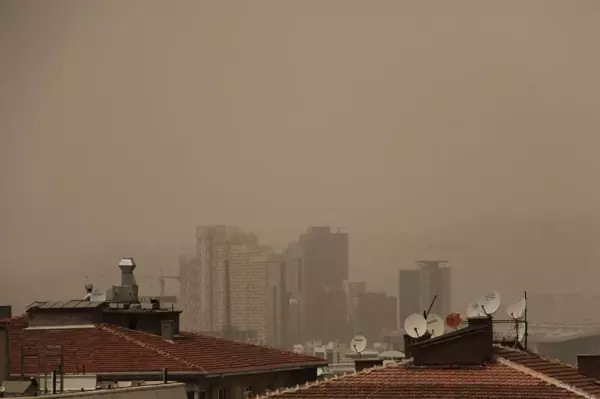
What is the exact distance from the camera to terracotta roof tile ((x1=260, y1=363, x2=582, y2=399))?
69.7 ft

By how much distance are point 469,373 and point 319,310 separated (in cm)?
3669

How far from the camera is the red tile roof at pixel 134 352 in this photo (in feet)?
85.2

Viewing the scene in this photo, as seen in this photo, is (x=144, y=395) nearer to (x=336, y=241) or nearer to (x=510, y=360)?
(x=510, y=360)

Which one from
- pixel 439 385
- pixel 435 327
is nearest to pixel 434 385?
pixel 439 385

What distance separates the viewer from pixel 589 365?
24.4 metres

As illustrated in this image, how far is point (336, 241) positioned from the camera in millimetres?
53500

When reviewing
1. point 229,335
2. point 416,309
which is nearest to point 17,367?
Result: point 416,309

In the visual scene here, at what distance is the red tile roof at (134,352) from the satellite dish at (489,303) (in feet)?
13.7

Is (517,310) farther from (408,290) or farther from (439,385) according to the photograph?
(408,290)

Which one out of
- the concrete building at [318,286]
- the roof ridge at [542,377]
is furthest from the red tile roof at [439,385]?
the concrete building at [318,286]

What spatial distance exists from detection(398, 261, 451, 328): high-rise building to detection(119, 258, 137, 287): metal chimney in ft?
40.9

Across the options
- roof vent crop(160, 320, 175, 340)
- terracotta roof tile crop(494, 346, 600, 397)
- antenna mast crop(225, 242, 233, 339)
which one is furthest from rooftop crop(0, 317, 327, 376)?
antenna mast crop(225, 242, 233, 339)

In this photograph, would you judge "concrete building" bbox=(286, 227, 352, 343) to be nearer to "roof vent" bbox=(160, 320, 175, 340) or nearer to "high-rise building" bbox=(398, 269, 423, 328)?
"high-rise building" bbox=(398, 269, 423, 328)

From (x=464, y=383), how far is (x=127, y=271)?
41.8 ft
